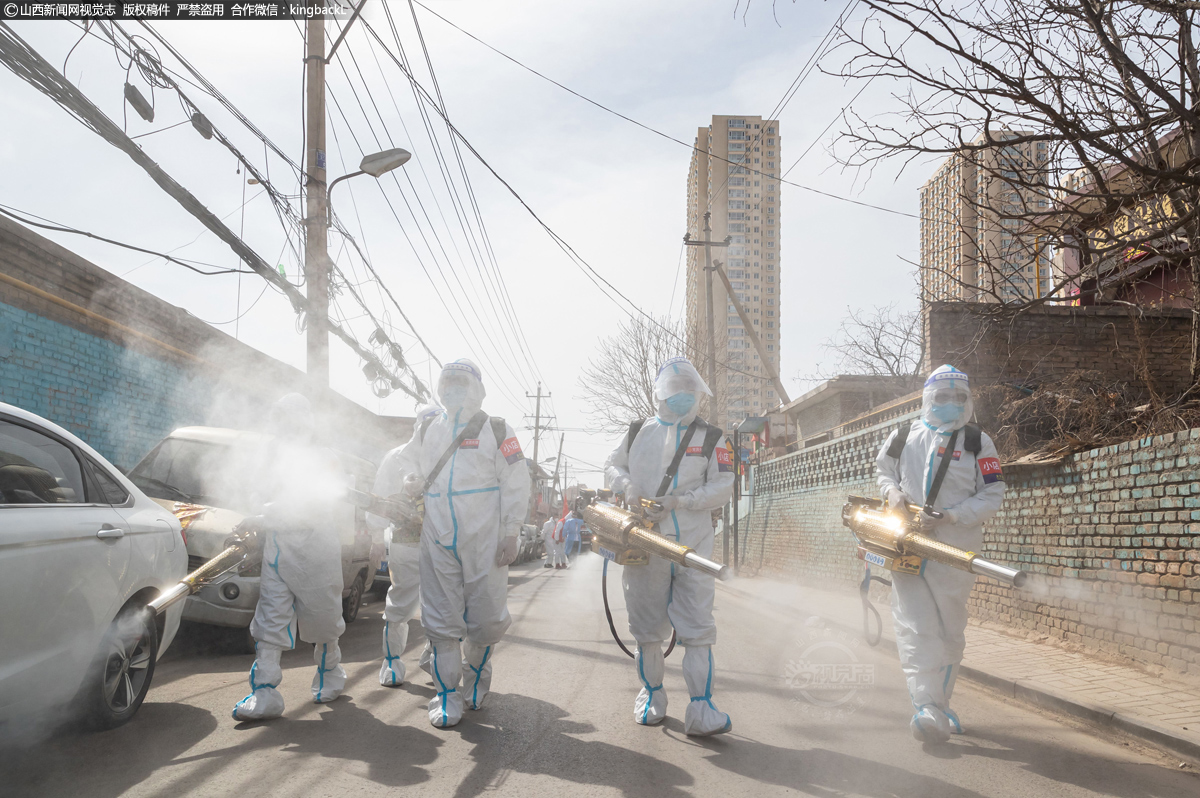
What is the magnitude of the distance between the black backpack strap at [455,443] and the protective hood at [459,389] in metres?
0.13

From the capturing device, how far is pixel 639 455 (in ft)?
16.0

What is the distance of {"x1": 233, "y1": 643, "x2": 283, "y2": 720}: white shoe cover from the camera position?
14.4ft

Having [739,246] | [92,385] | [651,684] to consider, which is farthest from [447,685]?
[739,246]

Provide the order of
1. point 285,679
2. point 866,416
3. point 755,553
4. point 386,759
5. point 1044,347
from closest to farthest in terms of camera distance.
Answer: point 386,759
point 285,679
point 1044,347
point 866,416
point 755,553

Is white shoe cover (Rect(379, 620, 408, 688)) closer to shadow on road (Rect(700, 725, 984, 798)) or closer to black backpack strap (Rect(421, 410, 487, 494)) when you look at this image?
black backpack strap (Rect(421, 410, 487, 494))

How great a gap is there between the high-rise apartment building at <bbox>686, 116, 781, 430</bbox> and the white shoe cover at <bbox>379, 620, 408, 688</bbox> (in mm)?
23641

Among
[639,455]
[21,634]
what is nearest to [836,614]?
[639,455]

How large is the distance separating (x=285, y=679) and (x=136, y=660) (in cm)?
126

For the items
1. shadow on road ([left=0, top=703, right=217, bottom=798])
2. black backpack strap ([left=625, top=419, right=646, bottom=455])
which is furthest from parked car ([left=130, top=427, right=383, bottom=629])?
black backpack strap ([left=625, top=419, right=646, bottom=455])

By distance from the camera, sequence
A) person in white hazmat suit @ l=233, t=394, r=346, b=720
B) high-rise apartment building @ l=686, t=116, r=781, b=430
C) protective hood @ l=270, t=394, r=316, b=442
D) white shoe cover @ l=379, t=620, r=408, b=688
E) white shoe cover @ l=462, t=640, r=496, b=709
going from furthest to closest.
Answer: high-rise apartment building @ l=686, t=116, r=781, b=430 < white shoe cover @ l=379, t=620, r=408, b=688 < protective hood @ l=270, t=394, r=316, b=442 < white shoe cover @ l=462, t=640, r=496, b=709 < person in white hazmat suit @ l=233, t=394, r=346, b=720

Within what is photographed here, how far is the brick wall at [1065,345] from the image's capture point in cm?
1182

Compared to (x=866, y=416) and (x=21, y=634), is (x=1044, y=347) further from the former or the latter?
(x=21, y=634)

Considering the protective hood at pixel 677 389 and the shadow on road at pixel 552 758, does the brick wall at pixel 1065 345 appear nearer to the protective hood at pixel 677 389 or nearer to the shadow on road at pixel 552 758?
the protective hood at pixel 677 389

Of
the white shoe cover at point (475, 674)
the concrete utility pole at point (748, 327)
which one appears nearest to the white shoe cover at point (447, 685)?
the white shoe cover at point (475, 674)
